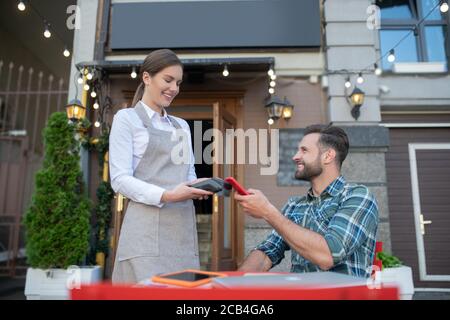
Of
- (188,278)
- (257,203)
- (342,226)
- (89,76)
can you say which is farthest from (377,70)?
(188,278)

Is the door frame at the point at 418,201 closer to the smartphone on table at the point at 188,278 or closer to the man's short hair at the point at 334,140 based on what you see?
the man's short hair at the point at 334,140

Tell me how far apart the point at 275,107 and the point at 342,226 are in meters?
3.70

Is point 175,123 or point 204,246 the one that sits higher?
point 175,123

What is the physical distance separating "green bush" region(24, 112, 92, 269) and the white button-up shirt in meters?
3.20

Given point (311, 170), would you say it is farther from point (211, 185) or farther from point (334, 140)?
point (211, 185)

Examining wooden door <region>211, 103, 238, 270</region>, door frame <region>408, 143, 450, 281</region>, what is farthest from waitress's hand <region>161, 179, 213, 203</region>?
door frame <region>408, 143, 450, 281</region>

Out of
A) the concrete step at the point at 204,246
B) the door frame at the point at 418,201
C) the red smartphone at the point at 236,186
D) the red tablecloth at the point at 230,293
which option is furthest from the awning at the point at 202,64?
the red tablecloth at the point at 230,293

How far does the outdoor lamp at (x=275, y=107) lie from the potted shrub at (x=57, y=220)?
274cm

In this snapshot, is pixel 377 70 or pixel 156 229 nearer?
pixel 156 229

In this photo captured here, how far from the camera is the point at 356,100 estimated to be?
185 inches

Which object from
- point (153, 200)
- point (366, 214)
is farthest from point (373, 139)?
point (153, 200)

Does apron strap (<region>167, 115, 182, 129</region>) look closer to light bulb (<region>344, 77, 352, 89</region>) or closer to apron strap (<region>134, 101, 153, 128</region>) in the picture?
apron strap (<region>134, 101, 153, 128</region>)

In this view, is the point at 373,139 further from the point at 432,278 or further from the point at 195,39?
the point at 195,39

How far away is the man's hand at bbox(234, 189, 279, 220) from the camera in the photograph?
1.22 metres
